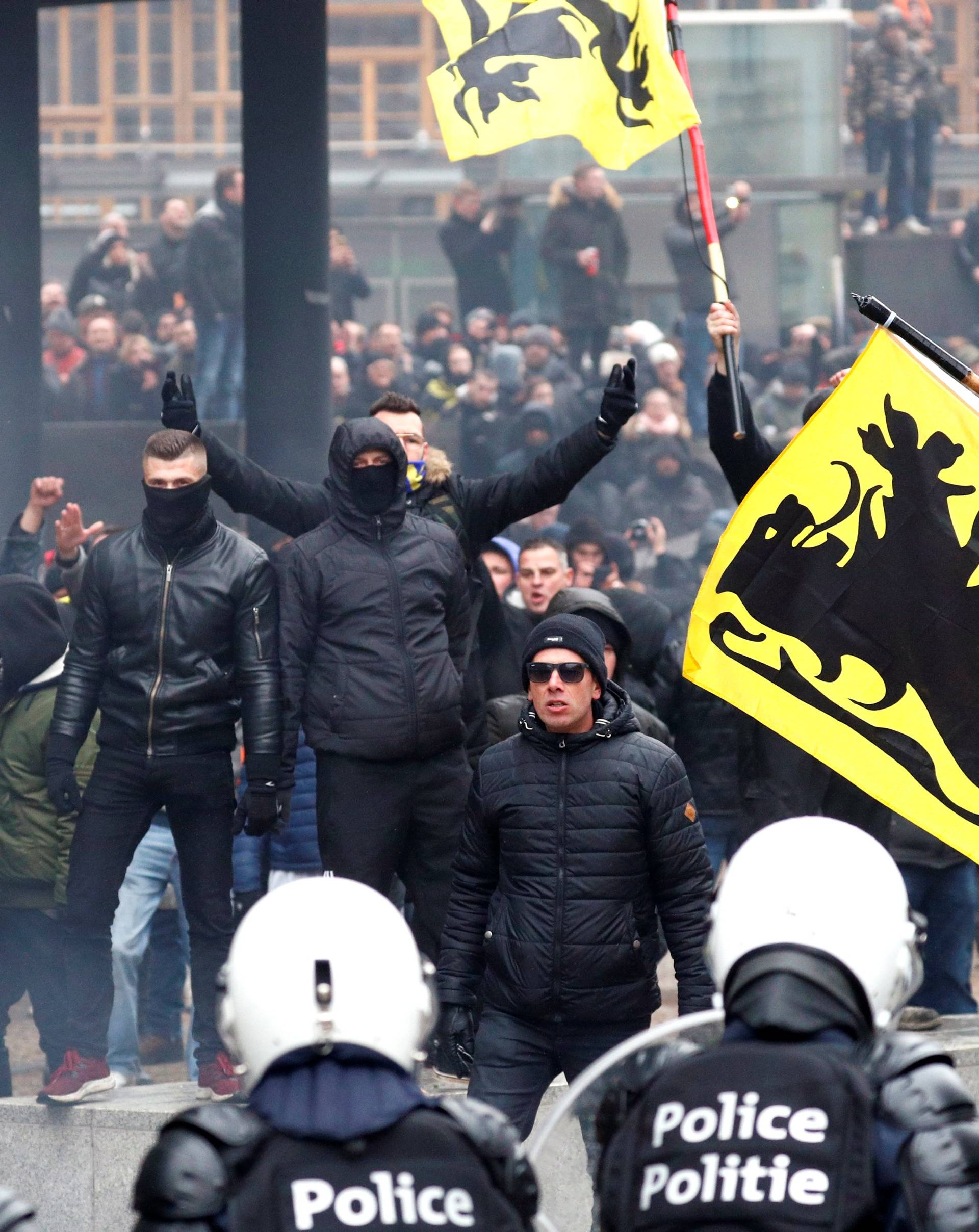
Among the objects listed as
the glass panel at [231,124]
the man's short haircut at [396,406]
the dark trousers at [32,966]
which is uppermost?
the glass panel at [231,124]

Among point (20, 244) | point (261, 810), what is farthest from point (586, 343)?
point (261, 810)

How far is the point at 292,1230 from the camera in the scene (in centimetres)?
268

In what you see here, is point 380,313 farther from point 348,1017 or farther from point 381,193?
point 348,1017

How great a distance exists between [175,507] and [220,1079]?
Result: 1.59 m

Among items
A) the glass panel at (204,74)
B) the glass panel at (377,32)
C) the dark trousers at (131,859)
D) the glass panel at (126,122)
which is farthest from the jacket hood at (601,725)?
the glass panel at (377,32)

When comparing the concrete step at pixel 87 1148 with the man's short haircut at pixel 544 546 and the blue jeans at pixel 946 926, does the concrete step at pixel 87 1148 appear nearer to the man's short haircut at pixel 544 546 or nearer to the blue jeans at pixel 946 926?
the blue jeans at pixel 946 926

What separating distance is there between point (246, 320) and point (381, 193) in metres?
13.8

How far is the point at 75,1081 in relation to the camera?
5961mm

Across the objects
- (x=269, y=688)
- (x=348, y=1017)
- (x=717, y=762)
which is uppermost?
(x=348, y=1017)

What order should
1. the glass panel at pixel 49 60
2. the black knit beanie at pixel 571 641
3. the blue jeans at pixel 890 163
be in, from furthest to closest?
the glass panel at pixel 49 60 → the blue jeans at pixel 890 163 → the black knit beanie at pixel 571 641

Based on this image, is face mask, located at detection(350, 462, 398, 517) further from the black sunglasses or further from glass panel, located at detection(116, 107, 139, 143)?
glass panel, located at detection(116, 107, 139, 143)

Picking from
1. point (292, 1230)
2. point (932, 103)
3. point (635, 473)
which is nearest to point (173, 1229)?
point (292, 1230)

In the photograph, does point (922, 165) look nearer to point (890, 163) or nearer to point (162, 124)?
point (890, 163)

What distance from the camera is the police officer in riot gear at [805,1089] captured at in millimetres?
2723
